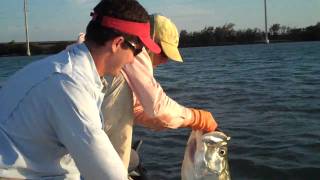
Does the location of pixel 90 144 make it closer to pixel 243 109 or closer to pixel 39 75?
pixel 39 75

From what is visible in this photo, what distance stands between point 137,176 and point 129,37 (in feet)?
11.2

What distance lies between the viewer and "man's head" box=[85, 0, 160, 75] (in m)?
3.14

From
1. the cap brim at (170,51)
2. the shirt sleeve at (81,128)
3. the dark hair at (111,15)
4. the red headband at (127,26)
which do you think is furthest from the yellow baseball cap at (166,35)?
the shirt sleeve at (81,128)

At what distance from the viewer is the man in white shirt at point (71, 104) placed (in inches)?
117

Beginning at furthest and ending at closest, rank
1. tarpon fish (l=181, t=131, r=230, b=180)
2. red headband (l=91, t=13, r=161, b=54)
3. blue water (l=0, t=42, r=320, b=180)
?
blue water (l=0, t=42, r=320, b=180) → tarpon fish (l=181, t=131, r=230, b=180) → red headband (l=91, t=13, r=161, b=54)

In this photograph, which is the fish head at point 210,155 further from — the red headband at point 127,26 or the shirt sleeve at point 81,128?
the shirt sleeve at point 81,128

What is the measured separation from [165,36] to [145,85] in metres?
0.59

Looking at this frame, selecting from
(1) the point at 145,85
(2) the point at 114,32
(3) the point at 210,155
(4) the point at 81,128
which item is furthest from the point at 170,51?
(4) the point at 81,128

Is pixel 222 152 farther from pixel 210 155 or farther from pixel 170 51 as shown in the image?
pixel 170 51

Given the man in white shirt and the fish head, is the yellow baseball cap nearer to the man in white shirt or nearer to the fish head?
the fish head

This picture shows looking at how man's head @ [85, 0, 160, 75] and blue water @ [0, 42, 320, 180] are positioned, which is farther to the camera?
blue water @ [0, 42, 320, 180]

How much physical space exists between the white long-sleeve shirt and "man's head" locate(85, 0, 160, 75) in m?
0.08

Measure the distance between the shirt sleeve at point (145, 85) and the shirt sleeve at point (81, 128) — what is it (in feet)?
4.48

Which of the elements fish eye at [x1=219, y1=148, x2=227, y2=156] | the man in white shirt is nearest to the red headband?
the man in white shirt
